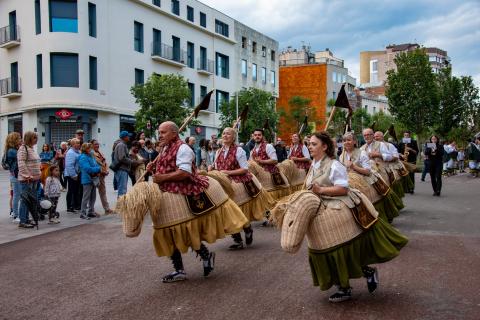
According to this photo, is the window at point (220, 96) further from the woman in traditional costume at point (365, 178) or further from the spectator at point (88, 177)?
A: the woman in traditional costume at point (365, 178)

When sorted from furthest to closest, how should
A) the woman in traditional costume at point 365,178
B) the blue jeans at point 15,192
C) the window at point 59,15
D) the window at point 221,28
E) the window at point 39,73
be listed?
the window at point 221,28
the window at point 39,73
the window at point 59,15
the blue jeans at point 15,192
the woman in traditional costume at point 365,178

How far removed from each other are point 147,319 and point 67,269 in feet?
8.35

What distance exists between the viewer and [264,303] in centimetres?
503

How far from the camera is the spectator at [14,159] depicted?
9875mm

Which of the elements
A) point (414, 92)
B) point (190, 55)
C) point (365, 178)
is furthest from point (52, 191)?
point (190, 55)

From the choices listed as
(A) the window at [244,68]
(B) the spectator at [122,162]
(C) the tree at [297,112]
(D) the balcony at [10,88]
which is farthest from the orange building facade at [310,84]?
(B) the spectator at [122,162]

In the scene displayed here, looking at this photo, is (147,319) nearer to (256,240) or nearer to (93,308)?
(93,308)

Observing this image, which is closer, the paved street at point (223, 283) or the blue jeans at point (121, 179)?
the paved street at point (223, 283)

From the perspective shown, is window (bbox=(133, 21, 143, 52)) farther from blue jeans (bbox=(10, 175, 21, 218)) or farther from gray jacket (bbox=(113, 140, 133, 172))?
blue jeans (bbox=(10, 175, 21, 218))

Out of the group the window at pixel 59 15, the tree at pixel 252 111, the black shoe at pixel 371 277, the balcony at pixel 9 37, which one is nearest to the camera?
the black shoe at pixel 371 277

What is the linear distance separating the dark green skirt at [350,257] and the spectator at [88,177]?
7588mm

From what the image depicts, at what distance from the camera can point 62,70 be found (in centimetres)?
2888

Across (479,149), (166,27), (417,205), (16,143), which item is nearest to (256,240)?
(16,143)

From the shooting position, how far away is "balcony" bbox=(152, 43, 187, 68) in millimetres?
35281
